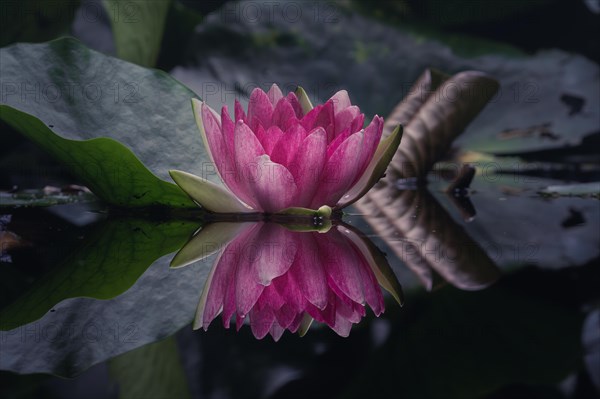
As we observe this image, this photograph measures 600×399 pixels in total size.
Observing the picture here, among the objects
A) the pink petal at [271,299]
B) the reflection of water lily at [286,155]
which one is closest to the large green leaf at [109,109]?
the reflection of water lily at [286,155]

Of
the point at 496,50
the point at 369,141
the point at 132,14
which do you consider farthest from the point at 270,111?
the point at 496,50

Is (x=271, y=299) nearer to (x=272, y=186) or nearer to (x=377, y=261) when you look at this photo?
(x=377, y=261)

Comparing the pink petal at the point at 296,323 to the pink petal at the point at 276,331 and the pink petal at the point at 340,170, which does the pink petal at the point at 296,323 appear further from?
the pink petal at the point at 340,170

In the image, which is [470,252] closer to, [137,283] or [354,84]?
[137,283]

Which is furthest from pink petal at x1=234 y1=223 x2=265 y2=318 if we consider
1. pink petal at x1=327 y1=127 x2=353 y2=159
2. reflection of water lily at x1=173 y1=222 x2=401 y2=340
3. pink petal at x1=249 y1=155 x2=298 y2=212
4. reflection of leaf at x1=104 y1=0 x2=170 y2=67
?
reflection of leaf at x1=104 y1=0 x2=170 y2=67

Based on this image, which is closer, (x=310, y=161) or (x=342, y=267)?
(x=342, y=267)

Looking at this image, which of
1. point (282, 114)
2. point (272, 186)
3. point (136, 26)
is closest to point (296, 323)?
point (272, 186)
